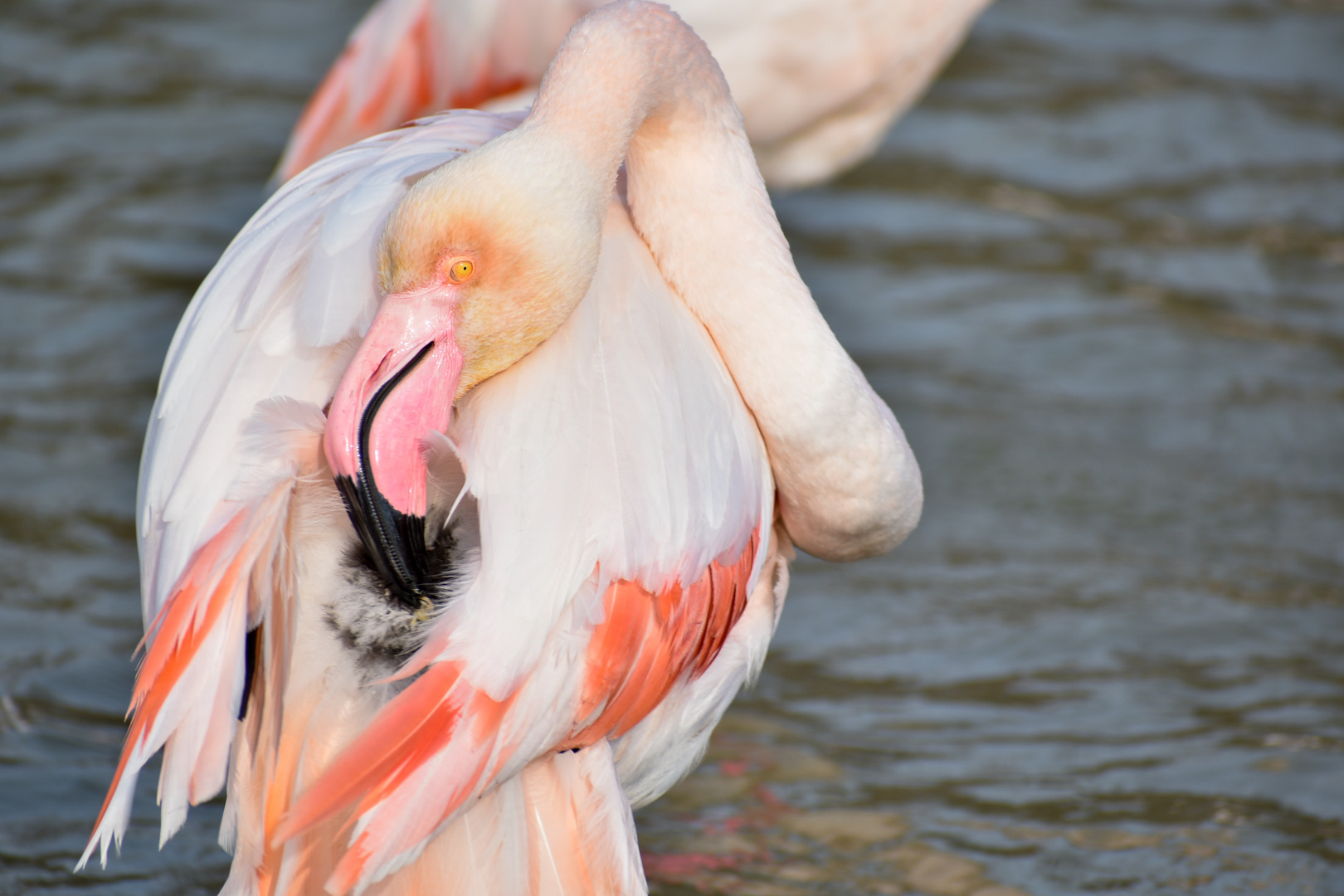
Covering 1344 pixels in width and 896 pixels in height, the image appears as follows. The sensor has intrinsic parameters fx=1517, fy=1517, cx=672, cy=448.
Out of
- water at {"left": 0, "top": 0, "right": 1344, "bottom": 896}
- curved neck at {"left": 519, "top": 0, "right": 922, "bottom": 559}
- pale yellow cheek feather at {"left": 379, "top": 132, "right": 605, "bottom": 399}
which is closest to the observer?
pale yellow cheek feather at {"left": 379, "top": 132, "right": 605, "bottom": 399}

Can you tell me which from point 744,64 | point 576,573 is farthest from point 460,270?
point 744,64

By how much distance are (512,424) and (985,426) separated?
9.96 ft

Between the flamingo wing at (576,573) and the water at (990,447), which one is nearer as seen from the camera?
the flamingo wing at (576,573)

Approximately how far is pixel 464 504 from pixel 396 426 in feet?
0.64

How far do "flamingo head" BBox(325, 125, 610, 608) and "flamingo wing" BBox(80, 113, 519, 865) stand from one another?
0.39 feet

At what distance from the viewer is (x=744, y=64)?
4094mm

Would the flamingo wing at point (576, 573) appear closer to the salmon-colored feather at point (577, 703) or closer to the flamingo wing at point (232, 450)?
the salmon-colored feather at point (577, 703)

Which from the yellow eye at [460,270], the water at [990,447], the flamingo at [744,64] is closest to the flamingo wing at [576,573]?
the yellow eye at [460,270]

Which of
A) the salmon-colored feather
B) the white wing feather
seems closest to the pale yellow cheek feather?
the white wing feather

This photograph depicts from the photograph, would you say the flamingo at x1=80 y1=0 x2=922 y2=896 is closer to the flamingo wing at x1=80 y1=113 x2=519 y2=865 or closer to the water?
the flamingo wing at x1=80 y1=113 x2=519 y2=865

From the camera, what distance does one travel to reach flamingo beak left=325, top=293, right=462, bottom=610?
204cm

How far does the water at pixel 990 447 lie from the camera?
3.21 meters

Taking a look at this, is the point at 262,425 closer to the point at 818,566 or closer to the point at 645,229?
the point at 645,229

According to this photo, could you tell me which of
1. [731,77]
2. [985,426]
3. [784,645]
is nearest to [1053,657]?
[784,645]
